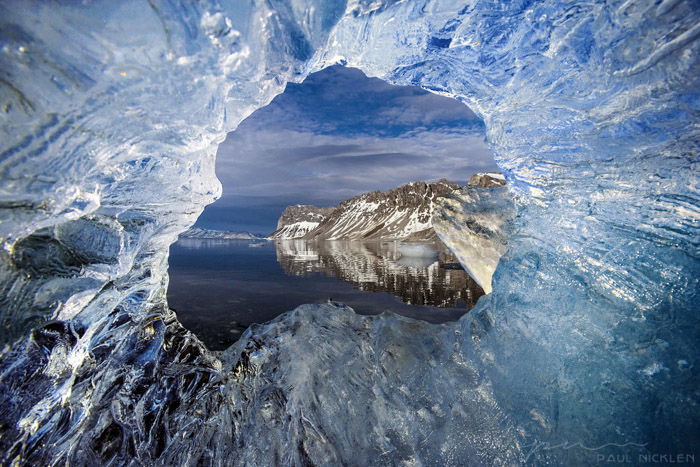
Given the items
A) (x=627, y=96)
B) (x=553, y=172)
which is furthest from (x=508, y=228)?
(x=627, y=96)

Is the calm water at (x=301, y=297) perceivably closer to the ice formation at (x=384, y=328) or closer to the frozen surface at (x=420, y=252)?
the ice formation at (x=384, y=328)

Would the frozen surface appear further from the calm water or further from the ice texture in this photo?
the ice texture

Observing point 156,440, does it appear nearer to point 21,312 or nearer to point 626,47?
point 21,312

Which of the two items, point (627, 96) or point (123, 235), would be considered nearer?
point (627, 96)
